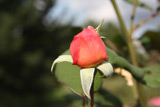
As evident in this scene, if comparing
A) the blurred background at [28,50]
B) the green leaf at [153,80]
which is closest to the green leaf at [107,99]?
the green leaf at [153,80]

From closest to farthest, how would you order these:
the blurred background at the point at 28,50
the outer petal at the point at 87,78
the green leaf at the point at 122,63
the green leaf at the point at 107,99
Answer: the outer petal at the point at 87,78
the green leaf at the point at 122,63
the green leaf at the point at 107,99
the blurred background at the point at 28,50

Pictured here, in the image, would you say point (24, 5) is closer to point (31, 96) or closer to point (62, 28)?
point (62, 28)

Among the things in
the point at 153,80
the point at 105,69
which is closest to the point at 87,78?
the point at 105,69

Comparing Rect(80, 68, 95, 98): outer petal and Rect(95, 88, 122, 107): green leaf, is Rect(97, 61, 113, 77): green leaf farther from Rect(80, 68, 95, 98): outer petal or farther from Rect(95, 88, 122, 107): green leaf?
Rect(95, 88, 122, 107): green leaf

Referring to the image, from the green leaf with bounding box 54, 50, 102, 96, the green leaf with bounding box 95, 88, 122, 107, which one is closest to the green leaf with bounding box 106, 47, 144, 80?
the green leaf with bounding box 54, 50, 102, 96

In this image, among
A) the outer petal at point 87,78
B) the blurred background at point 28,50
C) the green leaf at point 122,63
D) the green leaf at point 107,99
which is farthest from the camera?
the blurred background at point 28,50

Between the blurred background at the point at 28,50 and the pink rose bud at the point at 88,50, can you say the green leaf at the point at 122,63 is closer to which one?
the pink rose bud at the point at 88,50

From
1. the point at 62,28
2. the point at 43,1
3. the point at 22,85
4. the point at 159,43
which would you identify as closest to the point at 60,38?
the point at 62,28

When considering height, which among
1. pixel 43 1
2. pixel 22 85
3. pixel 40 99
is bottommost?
pixel 40 99
